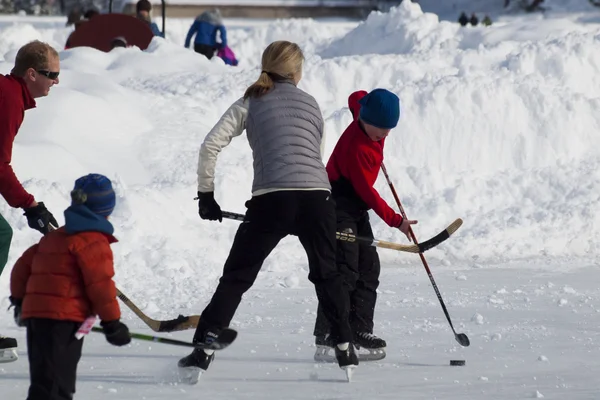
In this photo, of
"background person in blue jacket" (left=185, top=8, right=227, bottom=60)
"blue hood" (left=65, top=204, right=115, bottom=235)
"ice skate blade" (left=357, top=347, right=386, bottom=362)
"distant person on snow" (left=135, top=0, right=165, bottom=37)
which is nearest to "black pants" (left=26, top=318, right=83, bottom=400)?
"blue hood" (left=65, top=204, right=115, bottom=235)

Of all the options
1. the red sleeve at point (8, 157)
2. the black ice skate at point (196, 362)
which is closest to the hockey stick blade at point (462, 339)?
the black ice skate at point (196, 362)

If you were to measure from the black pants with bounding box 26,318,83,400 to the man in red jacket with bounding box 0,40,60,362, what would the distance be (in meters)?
1.31

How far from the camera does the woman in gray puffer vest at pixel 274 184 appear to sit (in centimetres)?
502

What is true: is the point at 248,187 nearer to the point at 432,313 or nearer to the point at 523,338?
the point at 432,313

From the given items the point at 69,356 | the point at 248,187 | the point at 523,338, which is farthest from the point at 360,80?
the point at 69,356

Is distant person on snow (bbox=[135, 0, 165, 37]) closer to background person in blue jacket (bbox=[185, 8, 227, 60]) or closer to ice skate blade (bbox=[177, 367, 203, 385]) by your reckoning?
background person in blue jacket (bbox=[185, 8, 227, 60])

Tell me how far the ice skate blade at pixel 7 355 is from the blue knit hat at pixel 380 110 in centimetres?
196

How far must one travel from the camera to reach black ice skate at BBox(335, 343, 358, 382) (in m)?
5.14

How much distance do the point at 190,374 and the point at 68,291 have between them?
1275 millimetres

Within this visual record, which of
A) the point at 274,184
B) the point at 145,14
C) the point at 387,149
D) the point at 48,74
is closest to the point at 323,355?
the point at 274,184

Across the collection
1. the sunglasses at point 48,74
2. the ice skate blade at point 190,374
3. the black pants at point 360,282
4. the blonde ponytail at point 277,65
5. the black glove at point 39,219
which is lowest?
the ice skate blade at point 190,374

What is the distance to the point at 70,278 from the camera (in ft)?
13.0

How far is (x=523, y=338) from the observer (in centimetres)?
621

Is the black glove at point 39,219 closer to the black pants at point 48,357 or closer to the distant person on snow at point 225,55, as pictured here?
the black pants at point 48,357
